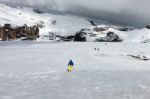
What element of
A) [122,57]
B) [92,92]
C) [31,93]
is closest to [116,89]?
[92,92]

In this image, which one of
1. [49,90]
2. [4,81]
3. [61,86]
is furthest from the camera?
[4,81]

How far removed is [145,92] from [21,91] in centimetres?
929

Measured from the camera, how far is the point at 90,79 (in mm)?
31688

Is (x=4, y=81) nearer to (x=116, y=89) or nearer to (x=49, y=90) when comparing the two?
(x=49, y=90)

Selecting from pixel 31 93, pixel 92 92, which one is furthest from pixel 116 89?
pixel 31 93

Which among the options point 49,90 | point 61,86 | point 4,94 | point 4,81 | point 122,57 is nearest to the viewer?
point 4,94

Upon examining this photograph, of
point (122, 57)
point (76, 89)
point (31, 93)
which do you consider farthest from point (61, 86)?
point (122, 57)

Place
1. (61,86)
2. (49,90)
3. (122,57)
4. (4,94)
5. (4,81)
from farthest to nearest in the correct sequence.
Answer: (122,57) < (4,81) < (61,86) < (49,90) < (4,94)

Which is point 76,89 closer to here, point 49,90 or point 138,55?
point 49,90

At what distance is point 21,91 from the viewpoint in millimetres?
25297

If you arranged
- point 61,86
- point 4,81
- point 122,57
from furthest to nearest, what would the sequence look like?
point 122,57, point 4,81, point 61,86

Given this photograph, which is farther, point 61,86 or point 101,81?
point 101,81

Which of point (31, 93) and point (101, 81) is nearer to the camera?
point (31, 93)

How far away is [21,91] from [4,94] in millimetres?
1608
